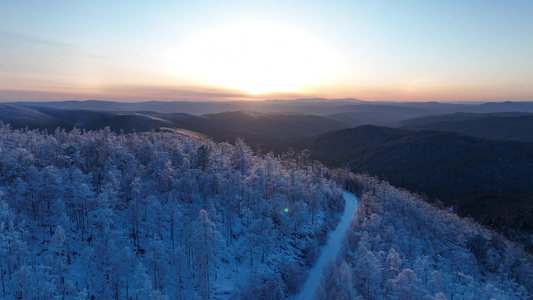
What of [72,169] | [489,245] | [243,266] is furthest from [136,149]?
[489,245]

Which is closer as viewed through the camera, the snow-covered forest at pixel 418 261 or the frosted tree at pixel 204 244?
the snow-covered forest at pixel 418 261

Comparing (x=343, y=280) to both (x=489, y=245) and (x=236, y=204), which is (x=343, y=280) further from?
(x=489, y=245)

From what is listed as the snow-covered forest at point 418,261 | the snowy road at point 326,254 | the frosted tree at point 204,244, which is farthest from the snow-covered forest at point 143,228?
the snow-covered forest at point 418,261

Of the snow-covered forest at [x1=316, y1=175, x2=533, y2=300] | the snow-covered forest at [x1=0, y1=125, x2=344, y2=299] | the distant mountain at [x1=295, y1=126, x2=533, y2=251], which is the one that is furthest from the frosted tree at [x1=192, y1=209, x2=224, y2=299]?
the distant mountain at [x1=295, y1=126, x2=533, y2=251]

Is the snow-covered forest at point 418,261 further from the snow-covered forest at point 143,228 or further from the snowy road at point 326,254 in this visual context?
the snow-covered forest at point 143,228

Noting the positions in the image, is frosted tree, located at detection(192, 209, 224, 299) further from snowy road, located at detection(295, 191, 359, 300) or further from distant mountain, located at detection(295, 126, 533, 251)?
distant mountain, located at detection(295, 126, 533, 251)

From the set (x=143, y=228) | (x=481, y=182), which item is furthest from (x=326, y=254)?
(x=481, y=182)
